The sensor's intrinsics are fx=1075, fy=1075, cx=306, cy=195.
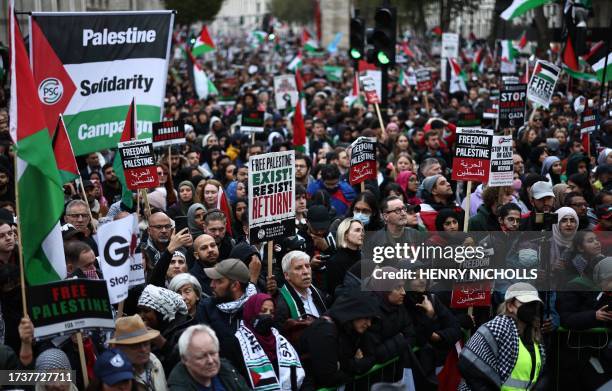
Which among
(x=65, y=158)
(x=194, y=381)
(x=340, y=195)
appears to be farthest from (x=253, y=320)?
(x=340, y=195)

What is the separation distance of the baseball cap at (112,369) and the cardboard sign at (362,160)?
6369 mm

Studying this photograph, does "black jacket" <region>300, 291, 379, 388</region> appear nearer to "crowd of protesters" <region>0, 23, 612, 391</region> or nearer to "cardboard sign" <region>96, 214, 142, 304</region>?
"crowd of protesters" <region>0, 23, 612, 391</region>

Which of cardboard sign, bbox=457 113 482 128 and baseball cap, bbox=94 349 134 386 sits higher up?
baseball cap, bbox=94 349 134 386

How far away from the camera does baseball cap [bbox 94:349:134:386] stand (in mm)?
5543

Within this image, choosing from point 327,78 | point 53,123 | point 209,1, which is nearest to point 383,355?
point 53,123

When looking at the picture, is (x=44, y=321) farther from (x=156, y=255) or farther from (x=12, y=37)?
(x=156, y=255)

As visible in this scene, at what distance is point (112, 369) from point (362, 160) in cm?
648

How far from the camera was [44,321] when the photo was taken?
6.07 meters

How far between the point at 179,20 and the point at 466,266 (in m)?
59.9

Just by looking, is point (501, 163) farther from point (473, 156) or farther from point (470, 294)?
point (470, 294)

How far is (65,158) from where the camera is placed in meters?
9.99

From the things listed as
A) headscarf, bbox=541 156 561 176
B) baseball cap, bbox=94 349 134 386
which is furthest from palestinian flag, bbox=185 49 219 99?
baseball cap, bbox=94 349 134 386

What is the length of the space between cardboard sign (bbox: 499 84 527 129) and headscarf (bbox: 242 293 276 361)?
9.54 meters

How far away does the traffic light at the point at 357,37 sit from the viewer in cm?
1984
